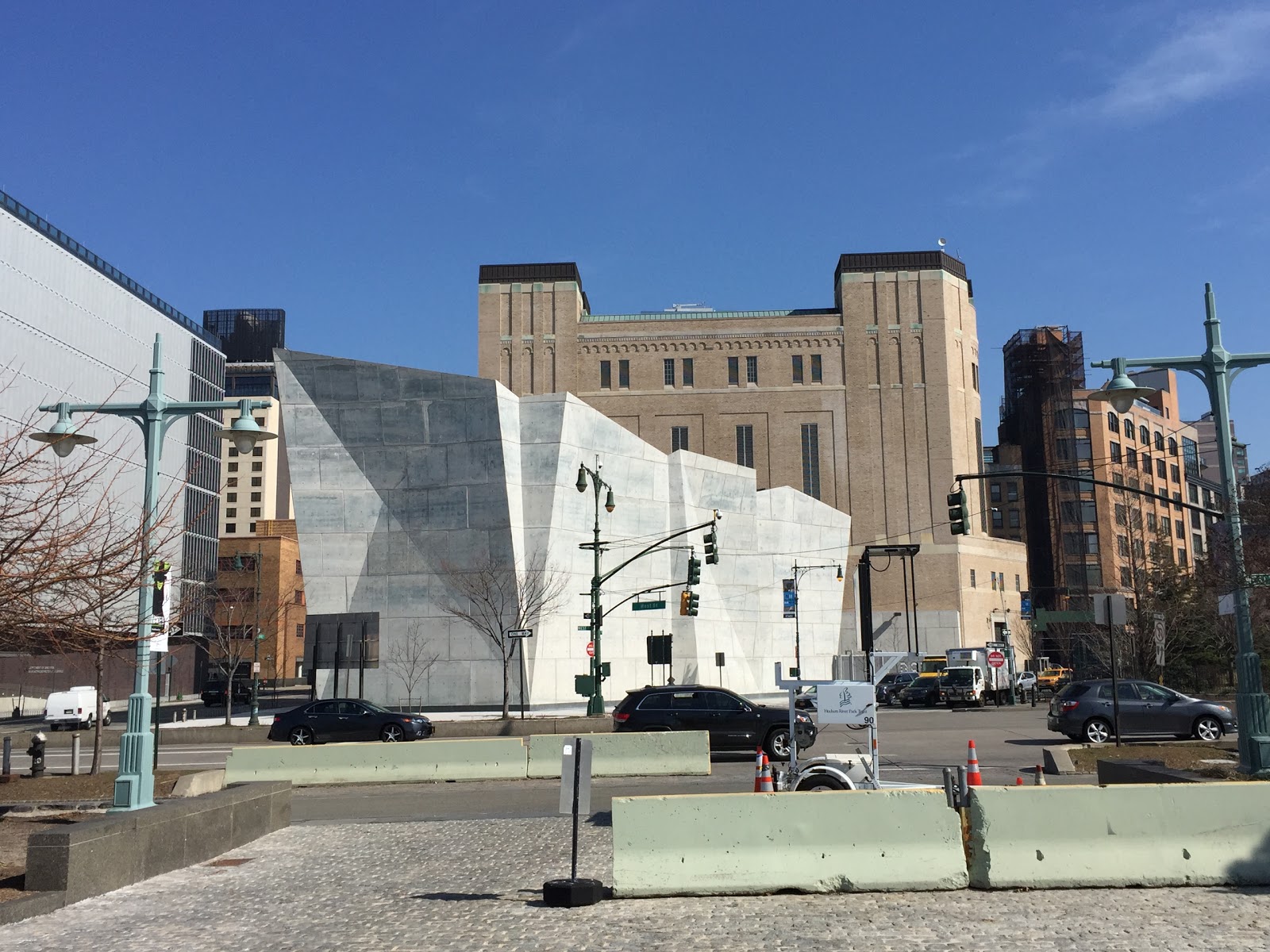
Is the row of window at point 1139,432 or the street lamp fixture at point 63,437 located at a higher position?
the row of window at point 1139,432

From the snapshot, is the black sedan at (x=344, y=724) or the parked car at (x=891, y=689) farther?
the parked car at (x=891, y=689)

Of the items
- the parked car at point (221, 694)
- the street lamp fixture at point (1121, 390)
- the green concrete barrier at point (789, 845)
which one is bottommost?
the parked car at point (221, 694)

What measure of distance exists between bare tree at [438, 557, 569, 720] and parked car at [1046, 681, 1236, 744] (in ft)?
83.0

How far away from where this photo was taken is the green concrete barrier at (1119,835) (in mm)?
Result: 10391

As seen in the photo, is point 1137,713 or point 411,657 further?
point 411,657

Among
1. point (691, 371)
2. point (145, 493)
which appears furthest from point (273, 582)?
point (145, 493)

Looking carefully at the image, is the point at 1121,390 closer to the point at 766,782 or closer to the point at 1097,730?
the point at 766,782

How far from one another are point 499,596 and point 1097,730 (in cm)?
2711

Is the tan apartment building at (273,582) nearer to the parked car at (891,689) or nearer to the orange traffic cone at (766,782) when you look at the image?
the parked car at (891,689)

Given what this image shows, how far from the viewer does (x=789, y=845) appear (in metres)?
10.5

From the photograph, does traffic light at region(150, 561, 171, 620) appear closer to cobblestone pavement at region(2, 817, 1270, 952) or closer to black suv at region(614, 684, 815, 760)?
cobblestone pavement at region(2, 817, 1270, 952)

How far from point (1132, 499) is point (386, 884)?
9957cm

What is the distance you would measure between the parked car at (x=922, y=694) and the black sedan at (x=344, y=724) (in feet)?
99.6

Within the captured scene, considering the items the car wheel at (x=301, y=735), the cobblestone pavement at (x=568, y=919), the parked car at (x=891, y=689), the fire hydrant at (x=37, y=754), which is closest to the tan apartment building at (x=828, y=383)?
the parked car at (x=891, y=689)
